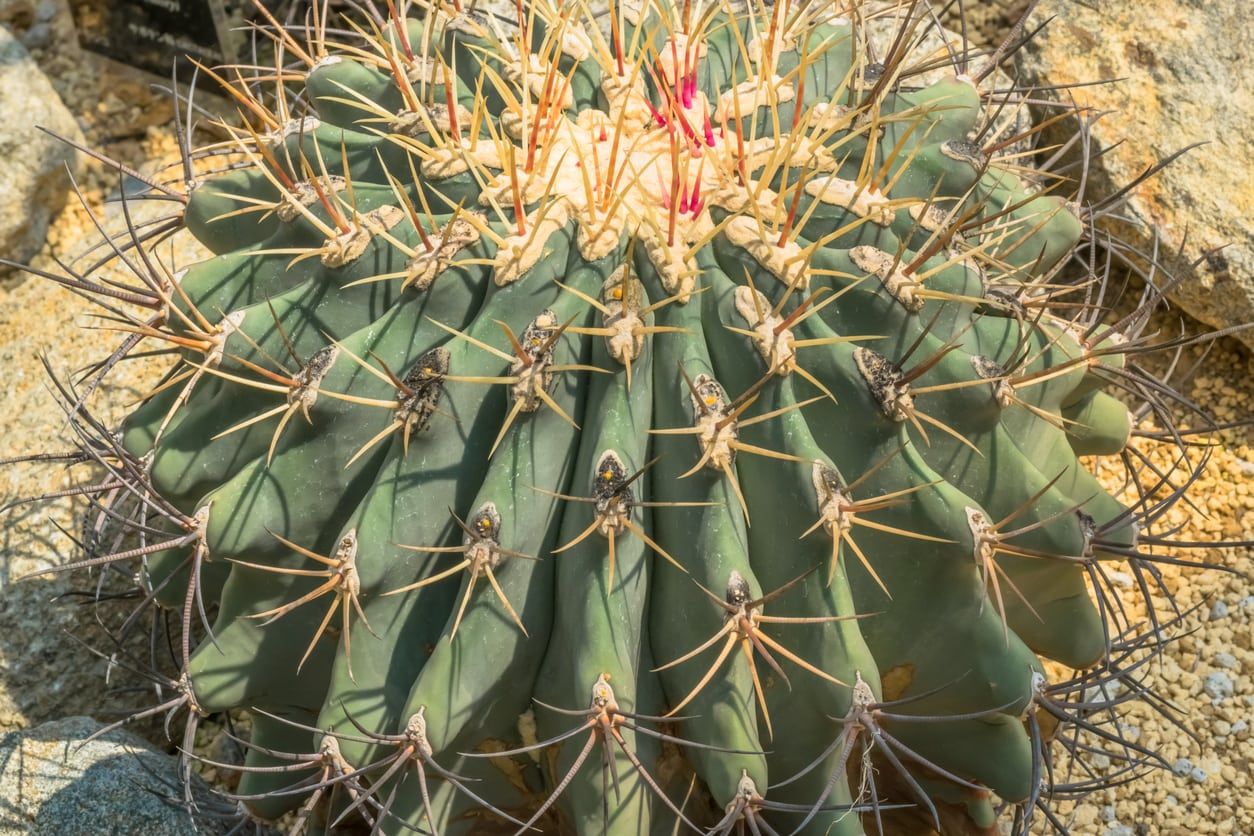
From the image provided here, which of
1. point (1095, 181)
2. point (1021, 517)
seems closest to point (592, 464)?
point (1021, 517)

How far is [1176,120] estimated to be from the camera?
11.6 feet

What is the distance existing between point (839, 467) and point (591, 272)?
1.58 ft

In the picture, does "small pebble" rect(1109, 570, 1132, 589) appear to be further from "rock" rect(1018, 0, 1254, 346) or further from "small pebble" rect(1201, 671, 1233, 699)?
"rock" rect(1018, 0, 1254, 346)

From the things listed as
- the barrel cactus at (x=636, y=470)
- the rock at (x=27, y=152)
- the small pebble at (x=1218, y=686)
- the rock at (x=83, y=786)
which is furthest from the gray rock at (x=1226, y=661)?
the rock at (x=27, y=152)

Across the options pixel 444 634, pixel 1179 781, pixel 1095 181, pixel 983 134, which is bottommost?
pixel 1179 781

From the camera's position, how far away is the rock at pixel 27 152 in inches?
163

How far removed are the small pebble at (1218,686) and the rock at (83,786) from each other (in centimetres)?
220

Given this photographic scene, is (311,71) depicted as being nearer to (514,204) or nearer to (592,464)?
(514,204)

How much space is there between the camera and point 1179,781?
272 cm

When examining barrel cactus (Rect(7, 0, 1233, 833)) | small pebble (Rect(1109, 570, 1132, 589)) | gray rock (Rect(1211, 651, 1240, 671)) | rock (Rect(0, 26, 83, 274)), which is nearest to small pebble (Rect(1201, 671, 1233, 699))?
gray rock (Rect(1211, 651, 1240, 671))

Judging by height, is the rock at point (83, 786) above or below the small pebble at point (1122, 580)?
above

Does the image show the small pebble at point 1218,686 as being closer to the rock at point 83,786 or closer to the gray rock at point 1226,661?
the gray rock at point 1226,661

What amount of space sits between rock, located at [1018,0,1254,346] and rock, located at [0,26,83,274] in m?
3.21

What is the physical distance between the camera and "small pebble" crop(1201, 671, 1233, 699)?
112 inches
